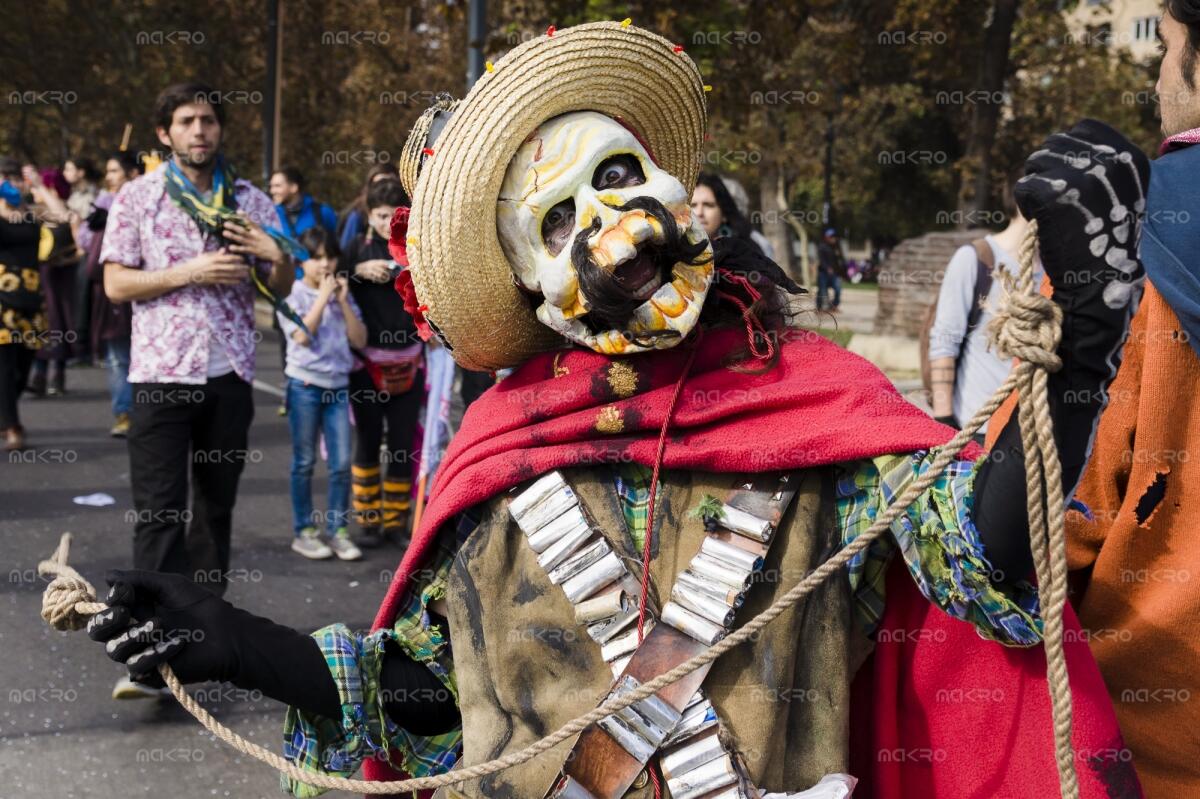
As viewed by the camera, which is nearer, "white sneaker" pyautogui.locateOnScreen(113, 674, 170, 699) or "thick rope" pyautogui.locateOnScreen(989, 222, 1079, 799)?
"thick rope" pyautogui.locateOnScreen(989, 222, 1079, 799)

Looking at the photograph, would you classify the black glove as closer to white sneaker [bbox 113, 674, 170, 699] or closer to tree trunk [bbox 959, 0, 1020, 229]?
white sneaker [bbox 113, 674, 170, 699]

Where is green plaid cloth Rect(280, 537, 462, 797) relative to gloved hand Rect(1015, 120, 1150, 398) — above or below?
below

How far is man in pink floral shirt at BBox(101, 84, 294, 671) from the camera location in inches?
191

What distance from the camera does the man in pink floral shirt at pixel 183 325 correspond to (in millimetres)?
4848

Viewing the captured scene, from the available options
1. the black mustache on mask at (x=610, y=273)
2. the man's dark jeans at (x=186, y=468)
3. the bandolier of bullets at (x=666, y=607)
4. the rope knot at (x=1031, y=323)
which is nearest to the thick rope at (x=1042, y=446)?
the rope knot at (x=1031, y=323)

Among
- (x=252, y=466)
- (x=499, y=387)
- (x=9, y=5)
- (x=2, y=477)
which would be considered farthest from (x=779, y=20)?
(x=9, y=5)

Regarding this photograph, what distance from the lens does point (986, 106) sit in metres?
15.0

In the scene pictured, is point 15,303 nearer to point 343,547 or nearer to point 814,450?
point 343,547

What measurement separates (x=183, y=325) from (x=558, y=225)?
10.1ft

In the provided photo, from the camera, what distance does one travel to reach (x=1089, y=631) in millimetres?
2254

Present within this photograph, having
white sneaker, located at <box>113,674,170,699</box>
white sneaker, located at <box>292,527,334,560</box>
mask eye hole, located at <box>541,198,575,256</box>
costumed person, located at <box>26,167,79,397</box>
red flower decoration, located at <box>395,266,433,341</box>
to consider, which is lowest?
white sneaker, located at <box>292,527,334,560</box>

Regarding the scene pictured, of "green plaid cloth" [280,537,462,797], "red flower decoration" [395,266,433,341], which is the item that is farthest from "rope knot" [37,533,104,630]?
"red flower decoration" [395,266,433,341]

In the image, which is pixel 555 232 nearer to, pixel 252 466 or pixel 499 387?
pixel 499 387

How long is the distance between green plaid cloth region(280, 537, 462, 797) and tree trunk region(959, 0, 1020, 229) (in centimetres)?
1328
